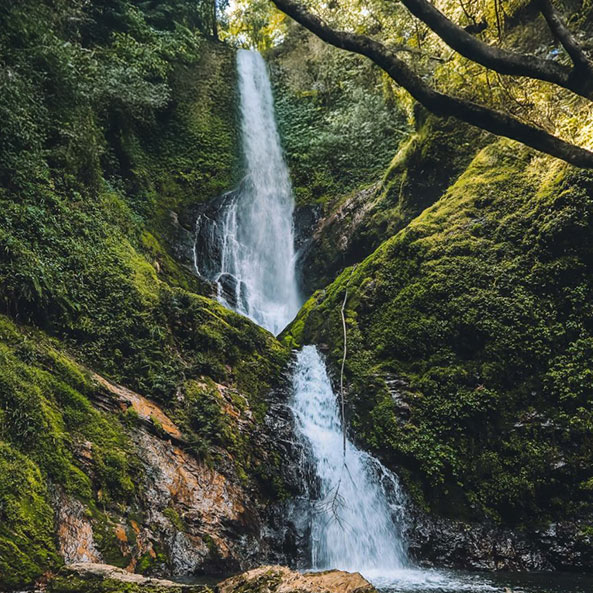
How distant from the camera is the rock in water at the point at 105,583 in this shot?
315cm

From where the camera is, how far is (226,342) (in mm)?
8594

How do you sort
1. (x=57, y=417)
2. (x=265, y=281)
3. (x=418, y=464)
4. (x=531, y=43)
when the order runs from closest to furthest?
(x=57, y=417), (x=418, y=464), (x=531, y=43), (x=265, y=281)

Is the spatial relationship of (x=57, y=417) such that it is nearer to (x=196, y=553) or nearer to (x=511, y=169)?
(x=196, y=553)

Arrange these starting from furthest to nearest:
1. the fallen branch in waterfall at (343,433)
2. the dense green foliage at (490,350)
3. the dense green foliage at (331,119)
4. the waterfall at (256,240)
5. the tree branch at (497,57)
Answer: the dense green foliage at (331,119) < the waterfall at (256,240) < the dense green foliage at (490,350) < the fallen branch in waterfall at (343,433) < the tree branch at (497,57)

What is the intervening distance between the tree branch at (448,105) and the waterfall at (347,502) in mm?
5012

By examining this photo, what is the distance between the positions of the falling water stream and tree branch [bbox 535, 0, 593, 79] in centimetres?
538

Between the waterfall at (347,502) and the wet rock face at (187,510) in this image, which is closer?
the wet rock face at (187,510)

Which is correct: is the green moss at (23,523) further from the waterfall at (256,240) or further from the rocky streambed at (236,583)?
the waterfall at (256,240)

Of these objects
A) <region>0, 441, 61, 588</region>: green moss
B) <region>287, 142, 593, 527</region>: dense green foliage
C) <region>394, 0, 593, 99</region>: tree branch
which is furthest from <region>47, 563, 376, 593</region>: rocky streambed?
<region>287, 142, 593, 527</region>: dense green foliage

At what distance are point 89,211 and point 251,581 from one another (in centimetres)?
764

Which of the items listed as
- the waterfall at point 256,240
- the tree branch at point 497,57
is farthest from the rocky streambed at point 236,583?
the waterfall at point 256,240

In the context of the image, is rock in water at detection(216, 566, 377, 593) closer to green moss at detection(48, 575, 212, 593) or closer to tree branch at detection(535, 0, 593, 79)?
green moss at detection(48, 575, 212, 593)

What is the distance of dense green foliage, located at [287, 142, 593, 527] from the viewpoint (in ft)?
22.8

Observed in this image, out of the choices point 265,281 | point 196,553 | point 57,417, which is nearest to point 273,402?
point 196,553
